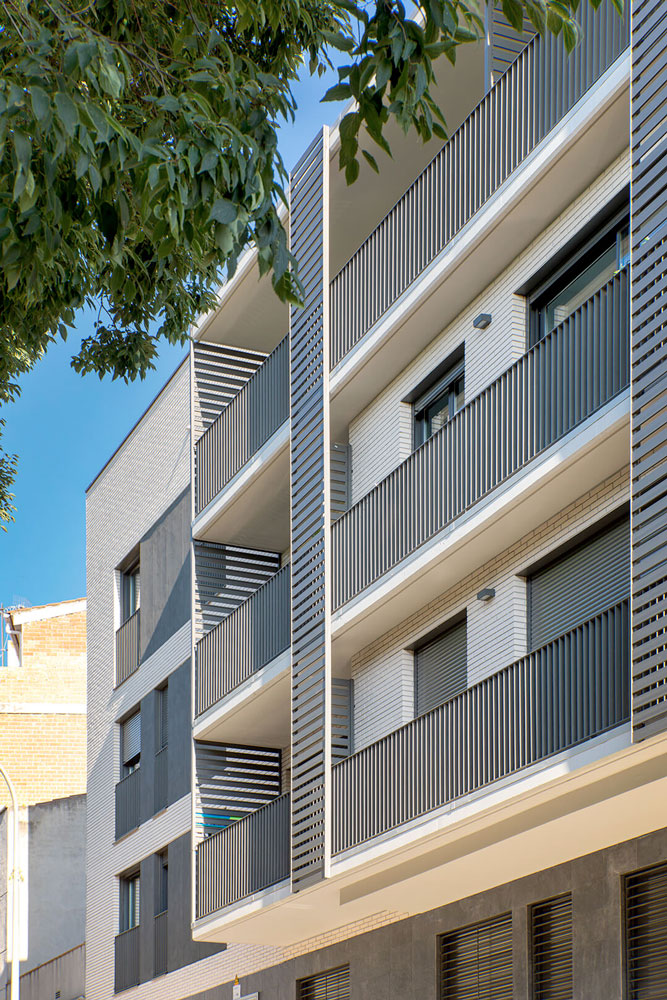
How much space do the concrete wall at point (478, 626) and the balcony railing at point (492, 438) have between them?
0.91 m

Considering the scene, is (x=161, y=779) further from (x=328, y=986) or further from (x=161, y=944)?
(x=328, y=986)

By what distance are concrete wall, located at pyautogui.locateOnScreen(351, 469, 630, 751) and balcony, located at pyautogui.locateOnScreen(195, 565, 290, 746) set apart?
1.26m

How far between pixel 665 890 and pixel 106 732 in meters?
19.0

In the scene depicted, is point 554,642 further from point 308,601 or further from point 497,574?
point 308,601

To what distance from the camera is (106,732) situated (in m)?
32.0

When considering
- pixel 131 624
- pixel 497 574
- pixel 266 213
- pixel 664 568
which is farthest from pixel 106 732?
pixel 266 213

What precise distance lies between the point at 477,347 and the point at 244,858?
331 inches

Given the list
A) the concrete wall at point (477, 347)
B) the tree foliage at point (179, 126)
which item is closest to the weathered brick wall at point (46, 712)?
the concrete wall at point (477, 347)

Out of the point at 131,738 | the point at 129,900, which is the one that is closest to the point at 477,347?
the point at 131,738

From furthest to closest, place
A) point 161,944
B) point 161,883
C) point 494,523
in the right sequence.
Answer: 1. point 161,883
2. point 161,944
3. point 494,523

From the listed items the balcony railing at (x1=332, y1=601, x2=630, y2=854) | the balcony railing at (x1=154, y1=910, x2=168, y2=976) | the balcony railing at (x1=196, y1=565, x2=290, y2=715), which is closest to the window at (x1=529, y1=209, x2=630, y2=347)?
the balcony railing at (x1=332, y1=601, x2=630, y2=854)

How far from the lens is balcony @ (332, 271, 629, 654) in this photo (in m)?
15.0

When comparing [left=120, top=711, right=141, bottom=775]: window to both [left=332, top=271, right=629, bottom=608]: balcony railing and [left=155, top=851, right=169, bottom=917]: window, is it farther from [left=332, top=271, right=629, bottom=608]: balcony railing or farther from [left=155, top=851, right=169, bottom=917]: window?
[left=332, top=271, right=629, bottom=608]: balcony railing

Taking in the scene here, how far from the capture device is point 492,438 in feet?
55.7
